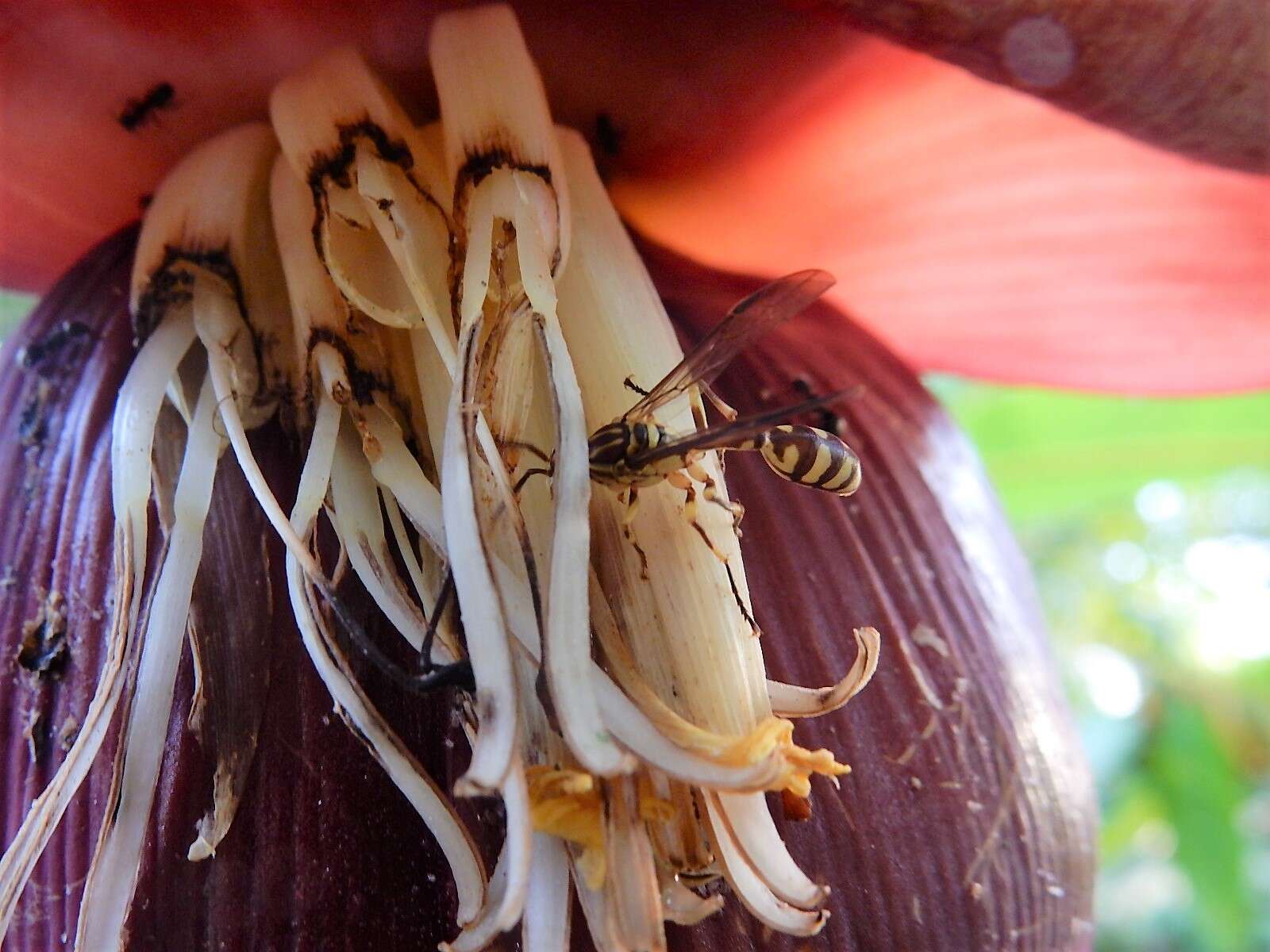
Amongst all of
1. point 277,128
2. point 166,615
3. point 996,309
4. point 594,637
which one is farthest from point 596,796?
point 996,309

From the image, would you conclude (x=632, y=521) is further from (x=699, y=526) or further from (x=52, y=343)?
(x=52, y=343)

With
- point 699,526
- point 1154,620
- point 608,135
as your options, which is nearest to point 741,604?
point 699,526

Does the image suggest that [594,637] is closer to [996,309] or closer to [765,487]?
[765,487]

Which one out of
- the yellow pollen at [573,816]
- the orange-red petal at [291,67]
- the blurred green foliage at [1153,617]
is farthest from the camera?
the blurred green foliage at [1153,617]

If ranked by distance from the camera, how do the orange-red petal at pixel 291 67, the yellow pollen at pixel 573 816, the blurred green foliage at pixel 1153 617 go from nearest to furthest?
the yellow pollen at pixel 573 816 < the orange-red petal at pixel 291 67 < the blurred green foliage at pixel 1153 617

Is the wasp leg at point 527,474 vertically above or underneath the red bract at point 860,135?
underneath

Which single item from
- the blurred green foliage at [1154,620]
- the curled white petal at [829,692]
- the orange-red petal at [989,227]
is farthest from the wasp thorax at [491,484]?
the blurred green foliage at [1154,620]

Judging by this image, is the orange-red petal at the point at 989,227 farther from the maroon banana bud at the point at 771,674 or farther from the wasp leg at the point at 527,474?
the wasp leg at the point at 527,474

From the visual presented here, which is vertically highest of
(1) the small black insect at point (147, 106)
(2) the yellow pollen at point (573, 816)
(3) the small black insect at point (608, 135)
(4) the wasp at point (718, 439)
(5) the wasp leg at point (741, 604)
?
(1) the small black insect at point (147, 106)
